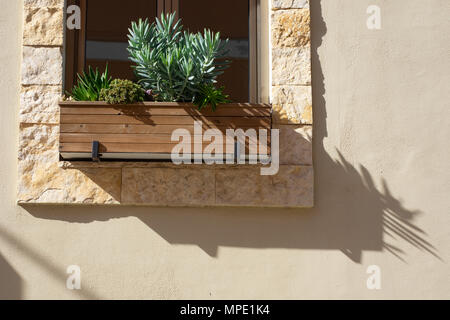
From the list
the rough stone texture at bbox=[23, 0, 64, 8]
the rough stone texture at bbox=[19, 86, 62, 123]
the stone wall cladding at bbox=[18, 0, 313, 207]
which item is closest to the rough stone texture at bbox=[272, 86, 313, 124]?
the stone wall cladding at bbox=[18, 0, 313, 207]

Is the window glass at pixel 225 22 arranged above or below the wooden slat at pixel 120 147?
above

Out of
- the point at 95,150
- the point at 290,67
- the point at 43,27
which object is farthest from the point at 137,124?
the point at 290,67

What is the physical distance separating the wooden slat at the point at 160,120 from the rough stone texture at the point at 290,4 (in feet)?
3.28

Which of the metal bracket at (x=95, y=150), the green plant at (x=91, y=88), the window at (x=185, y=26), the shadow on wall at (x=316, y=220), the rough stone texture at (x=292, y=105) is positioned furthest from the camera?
the window at (x=185, y=26)

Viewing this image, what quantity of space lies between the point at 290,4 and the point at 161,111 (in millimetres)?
1339

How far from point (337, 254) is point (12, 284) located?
232 cm

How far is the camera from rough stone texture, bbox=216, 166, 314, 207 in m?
4.05

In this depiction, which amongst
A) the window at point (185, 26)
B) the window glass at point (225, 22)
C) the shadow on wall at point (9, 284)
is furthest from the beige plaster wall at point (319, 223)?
the window glass at point (225, 22)

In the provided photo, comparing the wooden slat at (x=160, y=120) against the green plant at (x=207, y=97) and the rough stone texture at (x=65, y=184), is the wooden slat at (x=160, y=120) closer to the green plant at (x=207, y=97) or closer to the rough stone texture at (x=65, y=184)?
the green plant at (x=207, y=97)

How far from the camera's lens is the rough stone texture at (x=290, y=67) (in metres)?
4.21

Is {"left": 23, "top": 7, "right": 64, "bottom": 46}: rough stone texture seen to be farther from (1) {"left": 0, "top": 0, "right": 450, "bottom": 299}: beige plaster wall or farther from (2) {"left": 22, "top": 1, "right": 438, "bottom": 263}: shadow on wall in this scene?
(2) {"left": 22, "top": 1, "right": 438, "bottom": 263}: shadow on wall

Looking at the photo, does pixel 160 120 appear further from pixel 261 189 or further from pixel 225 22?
pixel 225 22

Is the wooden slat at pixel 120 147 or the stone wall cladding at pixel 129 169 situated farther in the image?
the stone wall cladding at pixel 129 169

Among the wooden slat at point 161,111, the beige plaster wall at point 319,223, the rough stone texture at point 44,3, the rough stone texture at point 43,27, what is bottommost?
the beige plaster wall at point 319,223
